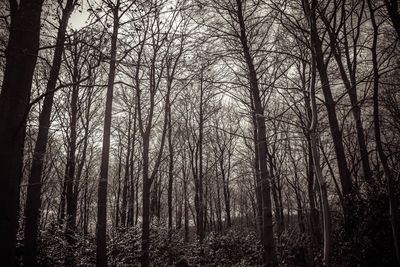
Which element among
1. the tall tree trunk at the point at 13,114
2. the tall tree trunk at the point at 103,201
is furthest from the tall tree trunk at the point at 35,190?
the tall tree trunk at the point at 13,114

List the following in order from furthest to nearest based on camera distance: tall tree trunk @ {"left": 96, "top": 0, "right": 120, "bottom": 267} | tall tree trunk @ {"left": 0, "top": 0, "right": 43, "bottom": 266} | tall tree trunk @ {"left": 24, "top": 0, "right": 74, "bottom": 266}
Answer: tall tree trunk @ {"left": 96, "top": 0, "right": 120, "bottom": 267}, tall tree trunk @ {"left": 24, "top": 0, "right": 74, "bottom": 266}, tall tree trunk @ {"left": 0, "top": 0, "right": 43, "bottom": 266}

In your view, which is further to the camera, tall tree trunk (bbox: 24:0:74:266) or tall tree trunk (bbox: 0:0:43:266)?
tall tree trunk (bbox: 24:0:74:266)

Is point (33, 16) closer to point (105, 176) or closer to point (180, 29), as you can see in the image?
point (105, 176)

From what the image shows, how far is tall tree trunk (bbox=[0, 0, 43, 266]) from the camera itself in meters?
2.19

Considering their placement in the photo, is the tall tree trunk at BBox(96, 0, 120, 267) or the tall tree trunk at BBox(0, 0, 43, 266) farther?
the tall tree trunk at BBox(96, 0, 120, 267)

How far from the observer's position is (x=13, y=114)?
2318 mm

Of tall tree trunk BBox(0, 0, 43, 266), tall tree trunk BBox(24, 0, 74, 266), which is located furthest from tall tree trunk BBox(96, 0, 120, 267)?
tall tree trunk BBox(0, 0, 43, 266)

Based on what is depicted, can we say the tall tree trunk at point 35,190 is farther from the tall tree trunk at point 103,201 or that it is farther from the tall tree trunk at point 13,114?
the tall tree trunk at point 13,114

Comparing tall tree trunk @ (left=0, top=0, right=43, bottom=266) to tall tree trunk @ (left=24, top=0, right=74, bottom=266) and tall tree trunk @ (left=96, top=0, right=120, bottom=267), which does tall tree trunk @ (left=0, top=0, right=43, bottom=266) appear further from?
tall tree trunk @ (left=96, top=0, right=120, bottom=267)

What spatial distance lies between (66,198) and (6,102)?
27.3 feet

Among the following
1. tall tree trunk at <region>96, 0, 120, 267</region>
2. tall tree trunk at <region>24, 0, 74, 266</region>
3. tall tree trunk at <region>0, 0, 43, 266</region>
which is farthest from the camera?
tall tree trunk at <region>96, 0, 120, 267</region>

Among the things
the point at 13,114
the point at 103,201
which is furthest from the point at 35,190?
the point at 13,114

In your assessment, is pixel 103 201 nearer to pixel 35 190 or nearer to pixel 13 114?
pixel 35 190

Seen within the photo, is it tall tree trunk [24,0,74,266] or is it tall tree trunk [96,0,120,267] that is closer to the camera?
tall tree trunk [24,0,74,266]
